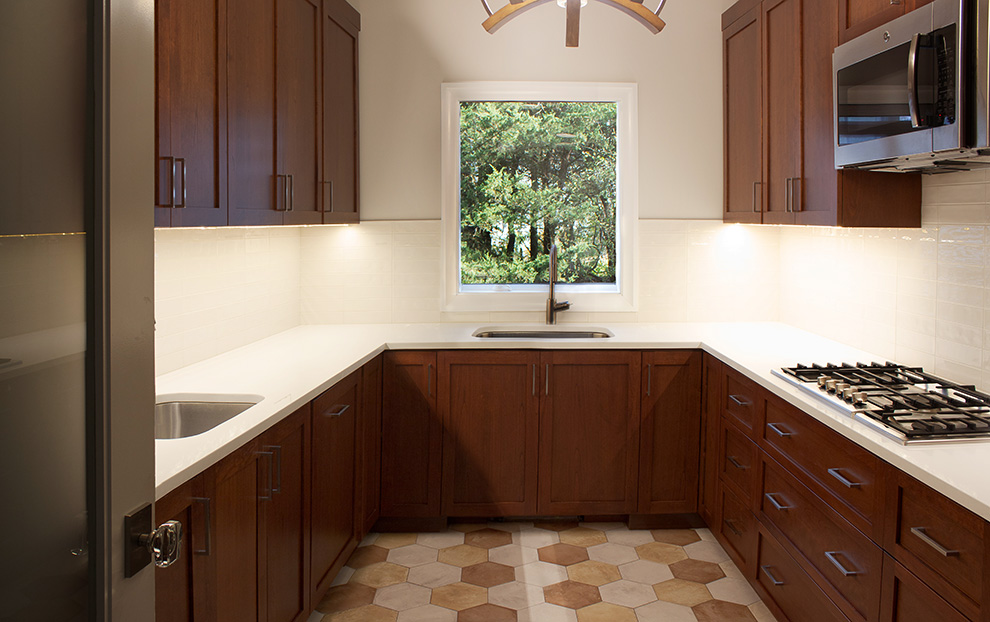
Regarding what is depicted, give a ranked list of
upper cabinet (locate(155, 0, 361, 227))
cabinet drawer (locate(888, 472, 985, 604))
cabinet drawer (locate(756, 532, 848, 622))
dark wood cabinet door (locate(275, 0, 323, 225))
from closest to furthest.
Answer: cabinet drawer (locate(888, 472, 985, 604))
upper cabinet (locate(155, 0, 361, 227))
cabinet drawer (locate(756, 532, 848, 622))
dark wood cabinet door (locate(275, 0, 323, 225))

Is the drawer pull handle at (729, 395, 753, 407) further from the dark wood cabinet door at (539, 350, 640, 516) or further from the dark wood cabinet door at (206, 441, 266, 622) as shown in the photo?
the dark wood cabinet door at (206, 441, 266, 622)

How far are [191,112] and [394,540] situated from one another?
2.11 meters

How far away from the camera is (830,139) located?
282 cm

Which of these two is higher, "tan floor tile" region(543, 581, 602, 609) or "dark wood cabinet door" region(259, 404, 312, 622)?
"dark wood cabinet door" region(259, 404, 312, 622)

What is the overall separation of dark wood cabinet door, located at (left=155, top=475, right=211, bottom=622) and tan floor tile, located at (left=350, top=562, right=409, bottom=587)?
134 cm

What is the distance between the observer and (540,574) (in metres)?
3.12

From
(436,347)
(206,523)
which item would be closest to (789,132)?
(436,347)

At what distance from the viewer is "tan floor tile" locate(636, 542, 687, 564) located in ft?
10.7

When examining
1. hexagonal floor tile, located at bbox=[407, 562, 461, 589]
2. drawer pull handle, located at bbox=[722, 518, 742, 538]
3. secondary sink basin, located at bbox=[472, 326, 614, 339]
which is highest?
secondary sink basin, located at bbox=[472, 326, 614, 339]

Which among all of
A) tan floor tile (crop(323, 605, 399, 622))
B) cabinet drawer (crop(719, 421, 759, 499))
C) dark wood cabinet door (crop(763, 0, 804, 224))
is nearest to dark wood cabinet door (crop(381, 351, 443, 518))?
tan floor tile (crop(323, 605, 399, 622))

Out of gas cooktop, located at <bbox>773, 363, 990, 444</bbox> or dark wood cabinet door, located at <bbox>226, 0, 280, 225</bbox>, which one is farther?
dark wood cabinet door, located at <bbox>226, 0, 280, 225</bbox>

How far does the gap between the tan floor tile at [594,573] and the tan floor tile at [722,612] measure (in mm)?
379

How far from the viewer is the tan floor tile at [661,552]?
3270 mm

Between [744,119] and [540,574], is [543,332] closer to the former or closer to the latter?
[540,574]
